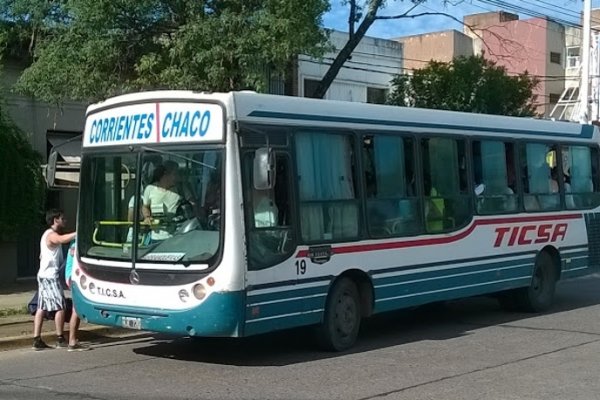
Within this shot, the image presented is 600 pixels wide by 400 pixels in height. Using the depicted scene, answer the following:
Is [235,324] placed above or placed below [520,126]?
below

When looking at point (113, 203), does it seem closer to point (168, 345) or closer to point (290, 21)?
point (168, 345)

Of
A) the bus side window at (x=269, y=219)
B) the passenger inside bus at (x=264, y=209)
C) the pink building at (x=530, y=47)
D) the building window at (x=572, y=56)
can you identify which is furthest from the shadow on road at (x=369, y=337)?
the building window at (x=572, y=56)

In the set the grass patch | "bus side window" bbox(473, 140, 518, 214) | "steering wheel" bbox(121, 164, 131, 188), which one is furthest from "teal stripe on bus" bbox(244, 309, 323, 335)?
the grass patch

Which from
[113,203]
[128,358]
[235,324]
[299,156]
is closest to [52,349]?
[128,358]

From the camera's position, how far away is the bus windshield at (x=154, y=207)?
921cm

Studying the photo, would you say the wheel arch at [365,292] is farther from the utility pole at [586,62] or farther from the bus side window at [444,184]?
the utility pole at [586,62]

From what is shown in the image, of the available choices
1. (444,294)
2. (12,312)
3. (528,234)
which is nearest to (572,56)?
(528,234)

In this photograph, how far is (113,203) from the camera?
9969 millimetres

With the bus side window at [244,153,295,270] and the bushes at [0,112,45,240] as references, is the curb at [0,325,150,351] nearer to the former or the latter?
the bus side window at [244,153,295,270]

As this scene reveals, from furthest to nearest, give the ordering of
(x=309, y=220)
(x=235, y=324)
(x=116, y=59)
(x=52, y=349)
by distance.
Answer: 1. (x=116, y=59)
2. (x=52, y=349)
3. (x=309, y=220)
4. (x=235, y=324)

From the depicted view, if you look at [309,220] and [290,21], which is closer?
[309,220]

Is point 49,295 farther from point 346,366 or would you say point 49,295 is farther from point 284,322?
point 346,366

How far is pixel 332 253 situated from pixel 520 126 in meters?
4.86

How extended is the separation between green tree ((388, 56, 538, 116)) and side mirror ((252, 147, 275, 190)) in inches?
566
